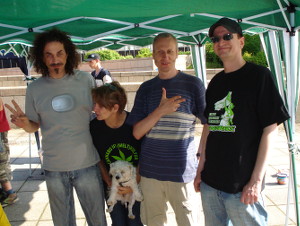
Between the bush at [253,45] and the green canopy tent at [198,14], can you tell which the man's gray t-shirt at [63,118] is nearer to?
the green canopy tent at [198,14]

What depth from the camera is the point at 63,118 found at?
1.97m

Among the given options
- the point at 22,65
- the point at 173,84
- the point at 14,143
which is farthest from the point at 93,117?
the point at 14,143

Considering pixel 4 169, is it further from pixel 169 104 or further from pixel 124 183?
pixel 169 104

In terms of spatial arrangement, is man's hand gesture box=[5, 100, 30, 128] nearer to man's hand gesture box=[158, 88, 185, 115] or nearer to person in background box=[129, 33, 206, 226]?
person in background box=[129, 33, 206, 226]

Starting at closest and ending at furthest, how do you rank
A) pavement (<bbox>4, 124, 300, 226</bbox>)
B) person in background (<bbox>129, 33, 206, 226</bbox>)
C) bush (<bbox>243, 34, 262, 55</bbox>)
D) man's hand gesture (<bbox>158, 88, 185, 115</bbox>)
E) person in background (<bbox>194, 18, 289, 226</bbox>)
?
1. person in background (<bbox>194, 18, 289, 226</bbox>)
2. man's hand gesture (<bbox>158, 88, 185, 115</bbox>)
3. person in background (<bbox>129, 33, 206, 226</bbox>)
4. pavement (<bbox>4, 124, 300, 226</bbox>)
5. bush (<bbox>243, 34, 262, 55</bbox>)

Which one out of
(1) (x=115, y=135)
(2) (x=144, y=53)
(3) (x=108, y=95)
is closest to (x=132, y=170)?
(1) (x=115, y=135)

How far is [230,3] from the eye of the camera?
254 centimetres

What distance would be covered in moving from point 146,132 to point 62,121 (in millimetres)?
622

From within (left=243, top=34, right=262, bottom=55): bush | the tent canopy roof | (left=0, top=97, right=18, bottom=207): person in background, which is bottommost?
(left=0, top=97, right=18, bottom=207): person in background

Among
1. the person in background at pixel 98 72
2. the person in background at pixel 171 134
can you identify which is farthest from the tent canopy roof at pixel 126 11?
the person in background at pixel 98 72

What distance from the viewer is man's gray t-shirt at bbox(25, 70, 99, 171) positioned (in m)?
1.98

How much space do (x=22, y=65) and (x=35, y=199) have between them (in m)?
2.29

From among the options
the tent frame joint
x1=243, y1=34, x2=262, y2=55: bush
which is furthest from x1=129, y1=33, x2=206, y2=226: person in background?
x1=243, y1=34, x2=262, y2=55: bush

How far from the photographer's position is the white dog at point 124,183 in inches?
78.2
